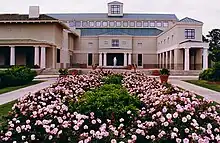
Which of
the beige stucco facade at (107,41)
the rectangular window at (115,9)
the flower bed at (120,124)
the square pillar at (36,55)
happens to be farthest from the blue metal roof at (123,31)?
the flower bed at (120,124)

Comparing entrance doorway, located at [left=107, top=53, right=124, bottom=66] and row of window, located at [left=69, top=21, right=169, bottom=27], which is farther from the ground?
row of window, located at [left=69, top=21, right=169, bottom=27]

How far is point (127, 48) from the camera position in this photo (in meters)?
63.1

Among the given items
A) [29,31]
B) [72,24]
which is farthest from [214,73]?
[72,24]

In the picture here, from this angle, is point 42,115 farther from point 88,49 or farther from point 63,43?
point 88,49

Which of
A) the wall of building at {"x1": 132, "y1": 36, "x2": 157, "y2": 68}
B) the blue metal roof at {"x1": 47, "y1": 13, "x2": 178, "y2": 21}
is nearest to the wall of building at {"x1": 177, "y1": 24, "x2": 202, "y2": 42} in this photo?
the wall of building at {"x1": 132, "y1": 36, "x2": 157, "y2": 68}

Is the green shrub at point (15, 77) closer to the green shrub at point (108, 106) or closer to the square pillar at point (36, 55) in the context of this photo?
the green shrub at point (108, 106)

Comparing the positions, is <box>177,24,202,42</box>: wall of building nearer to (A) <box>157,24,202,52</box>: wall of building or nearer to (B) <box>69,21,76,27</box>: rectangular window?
(A) <box>157,24,202,52</box>: wall of building

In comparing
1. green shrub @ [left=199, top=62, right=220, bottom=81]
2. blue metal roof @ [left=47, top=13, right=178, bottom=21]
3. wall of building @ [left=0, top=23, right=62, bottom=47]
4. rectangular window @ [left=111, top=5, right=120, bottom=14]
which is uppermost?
rectangular window @ [left=111, top=5, right=120, bottom=14]

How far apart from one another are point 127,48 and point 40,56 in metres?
24.0

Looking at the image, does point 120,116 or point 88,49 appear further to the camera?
point 88,49

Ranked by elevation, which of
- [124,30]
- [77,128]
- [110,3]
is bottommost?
[77,128]

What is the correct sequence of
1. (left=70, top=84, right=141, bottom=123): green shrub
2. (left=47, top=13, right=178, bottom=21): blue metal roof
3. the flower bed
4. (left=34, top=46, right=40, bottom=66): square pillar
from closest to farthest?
the flower bed → (left=70, top=84, right=141, bottom=123): green shrub → (left=34, top=46, right=40, bottom=66): square pillar → (left=47, top=13, right=178, bottom=21): blue metal roof

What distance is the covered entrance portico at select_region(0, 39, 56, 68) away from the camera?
4047 cm

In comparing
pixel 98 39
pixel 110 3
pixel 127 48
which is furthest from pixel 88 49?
pixel 110 3
